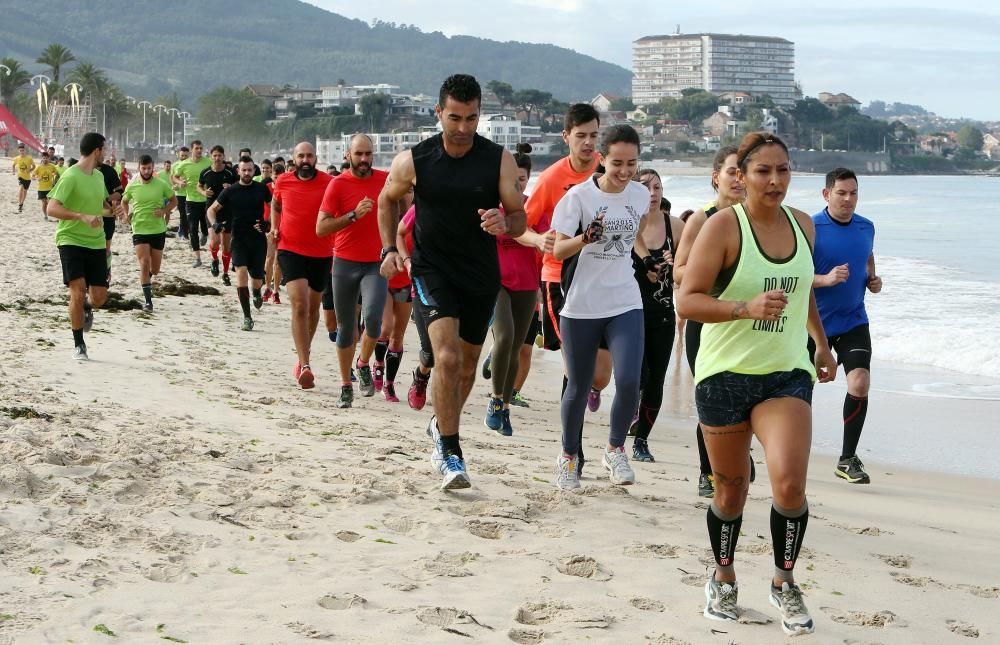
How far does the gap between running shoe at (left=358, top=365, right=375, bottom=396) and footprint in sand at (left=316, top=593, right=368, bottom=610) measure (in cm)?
513

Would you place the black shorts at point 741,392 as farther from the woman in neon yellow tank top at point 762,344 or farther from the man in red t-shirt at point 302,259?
the man in red t-shirt at point 302,259

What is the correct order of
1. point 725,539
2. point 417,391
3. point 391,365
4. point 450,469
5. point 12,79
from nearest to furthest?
point 725,539
point 450,469
point 417,391
point 391,365
point 12,79

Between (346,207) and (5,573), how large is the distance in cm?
492

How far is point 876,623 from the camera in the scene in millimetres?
4492

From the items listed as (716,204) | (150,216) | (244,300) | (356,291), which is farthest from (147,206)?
(716,204)

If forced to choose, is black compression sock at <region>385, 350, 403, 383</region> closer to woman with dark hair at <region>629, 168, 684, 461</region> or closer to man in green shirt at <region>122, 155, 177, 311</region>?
woman with dark hair at <region>629, 168, 684, 461</region>

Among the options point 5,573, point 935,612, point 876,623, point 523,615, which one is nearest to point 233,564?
point 5,573

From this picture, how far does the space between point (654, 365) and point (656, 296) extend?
45 cm

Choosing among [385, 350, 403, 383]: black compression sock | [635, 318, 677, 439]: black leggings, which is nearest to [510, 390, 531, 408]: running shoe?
[385, 350, 403, 383]: black compression sock

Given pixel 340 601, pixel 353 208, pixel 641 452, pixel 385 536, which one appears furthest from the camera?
pixel 353 208

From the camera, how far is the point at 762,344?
→ 4273 millimetres

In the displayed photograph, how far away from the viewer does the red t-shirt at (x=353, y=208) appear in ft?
28.8

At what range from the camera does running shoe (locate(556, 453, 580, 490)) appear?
6.37 meters

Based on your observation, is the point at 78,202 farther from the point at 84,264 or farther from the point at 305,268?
the point at 305,268
